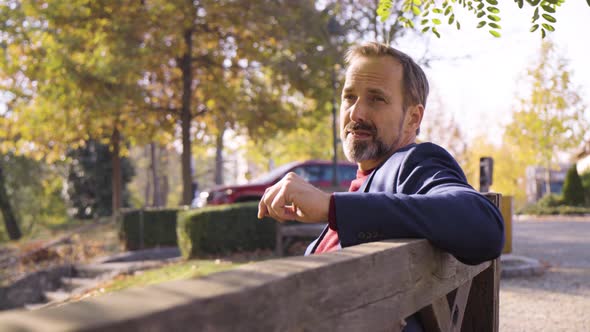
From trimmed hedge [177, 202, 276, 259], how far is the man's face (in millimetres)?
8910

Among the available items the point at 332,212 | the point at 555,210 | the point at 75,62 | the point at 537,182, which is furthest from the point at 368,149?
the point at 537,182

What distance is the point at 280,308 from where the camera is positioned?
94 centimetres

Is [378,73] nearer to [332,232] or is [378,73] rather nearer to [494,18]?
[332,232]

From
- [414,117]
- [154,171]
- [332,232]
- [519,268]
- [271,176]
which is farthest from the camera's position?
[154,171]

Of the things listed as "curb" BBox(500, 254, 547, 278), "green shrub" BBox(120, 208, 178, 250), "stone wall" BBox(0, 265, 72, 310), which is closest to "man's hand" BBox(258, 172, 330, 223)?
"curb" BBox(500, 254, 547, 278)

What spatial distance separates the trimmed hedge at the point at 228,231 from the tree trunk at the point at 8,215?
1849cm

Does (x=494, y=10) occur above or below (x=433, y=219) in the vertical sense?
above

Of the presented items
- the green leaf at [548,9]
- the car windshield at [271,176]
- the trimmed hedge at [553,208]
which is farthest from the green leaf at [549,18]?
the trimmed hedge at [553,208]

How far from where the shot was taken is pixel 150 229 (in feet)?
49.4

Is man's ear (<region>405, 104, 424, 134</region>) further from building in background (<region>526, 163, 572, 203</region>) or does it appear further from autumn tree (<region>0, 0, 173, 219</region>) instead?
building in background (<region>526, 163, 572, 203</region>)

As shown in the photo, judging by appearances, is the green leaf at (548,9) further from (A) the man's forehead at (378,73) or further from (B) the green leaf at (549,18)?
(A) the man's forehead at (378,73)

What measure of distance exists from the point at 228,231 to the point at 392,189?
944 cm

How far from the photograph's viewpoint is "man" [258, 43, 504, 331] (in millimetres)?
1541

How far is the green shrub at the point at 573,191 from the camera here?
27.4 m
